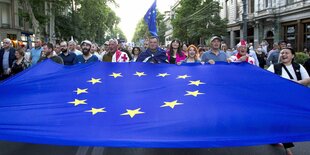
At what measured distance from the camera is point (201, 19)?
4538 centimetres

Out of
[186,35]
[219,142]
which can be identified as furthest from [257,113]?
[186,35]

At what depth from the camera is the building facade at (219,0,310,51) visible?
35031 millimetres

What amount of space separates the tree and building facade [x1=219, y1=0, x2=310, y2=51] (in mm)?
3222

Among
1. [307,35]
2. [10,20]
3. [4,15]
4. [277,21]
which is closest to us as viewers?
[307,35]

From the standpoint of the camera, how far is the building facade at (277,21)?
35031mm

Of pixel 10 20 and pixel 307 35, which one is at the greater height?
pixel 10 20

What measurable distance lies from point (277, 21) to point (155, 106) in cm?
3734

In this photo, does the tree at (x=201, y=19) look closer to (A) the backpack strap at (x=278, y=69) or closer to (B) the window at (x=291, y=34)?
(B) the window at (x=291, y=34)

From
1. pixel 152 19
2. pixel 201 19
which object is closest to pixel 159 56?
pixel 152 19

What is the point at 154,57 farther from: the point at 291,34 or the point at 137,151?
the point at 291,34

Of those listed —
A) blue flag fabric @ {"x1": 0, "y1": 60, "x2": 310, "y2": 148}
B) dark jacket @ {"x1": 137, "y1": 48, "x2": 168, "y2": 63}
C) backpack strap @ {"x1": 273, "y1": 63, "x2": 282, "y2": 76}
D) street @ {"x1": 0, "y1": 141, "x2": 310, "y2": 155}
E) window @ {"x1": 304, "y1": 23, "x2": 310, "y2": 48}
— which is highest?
window @ {"x1": 304, "y1": 23, "x2": 310, "y2": 48}

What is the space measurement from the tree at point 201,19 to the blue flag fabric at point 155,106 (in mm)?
39797

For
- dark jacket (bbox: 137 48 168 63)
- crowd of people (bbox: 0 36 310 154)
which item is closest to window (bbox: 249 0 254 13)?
crowd of people (bbox: 0 36 310 154)

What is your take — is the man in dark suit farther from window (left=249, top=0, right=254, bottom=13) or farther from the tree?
window (left=249, top=0, right=254, bottom=13)
